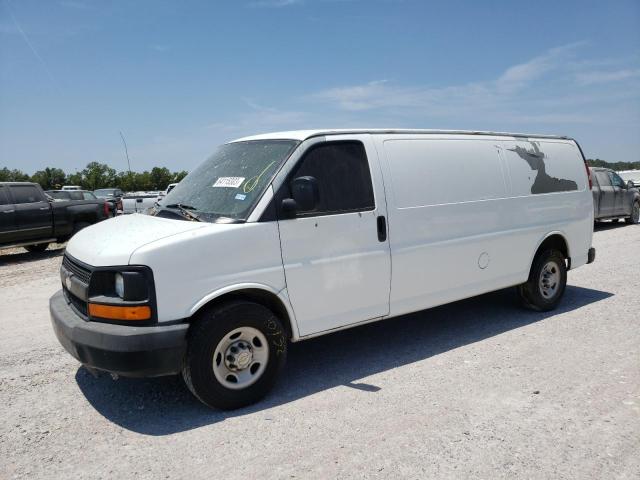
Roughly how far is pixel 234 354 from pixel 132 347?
2.49 feet

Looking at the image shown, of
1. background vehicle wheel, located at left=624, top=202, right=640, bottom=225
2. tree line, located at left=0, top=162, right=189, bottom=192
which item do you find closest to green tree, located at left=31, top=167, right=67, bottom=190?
tree line, located at left=0, top=162, right=189, bottom=192

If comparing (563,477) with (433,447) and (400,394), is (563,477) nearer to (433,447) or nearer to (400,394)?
(433,447)

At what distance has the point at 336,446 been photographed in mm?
3234

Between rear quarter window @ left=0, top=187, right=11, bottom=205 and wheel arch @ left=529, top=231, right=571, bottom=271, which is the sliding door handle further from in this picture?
rear quarter window @ left=0, top=187, right=11, bottom=205

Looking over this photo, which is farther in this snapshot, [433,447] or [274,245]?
[274,245]

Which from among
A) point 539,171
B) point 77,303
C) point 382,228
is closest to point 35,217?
point 77,303

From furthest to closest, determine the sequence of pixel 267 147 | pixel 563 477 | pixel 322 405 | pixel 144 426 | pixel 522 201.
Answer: pixel 522 201
pixel 267 147
pixel 322 405
pixel 144 426
pixel 563 477

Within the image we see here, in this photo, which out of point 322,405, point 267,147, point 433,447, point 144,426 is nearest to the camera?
point 433,447

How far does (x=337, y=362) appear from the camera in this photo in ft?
15.5

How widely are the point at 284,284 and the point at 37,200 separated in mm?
11556

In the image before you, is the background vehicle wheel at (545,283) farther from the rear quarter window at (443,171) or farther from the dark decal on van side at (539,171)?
the rear quarter window at (443,171)

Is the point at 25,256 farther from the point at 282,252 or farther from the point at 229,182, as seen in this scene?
the point at 282,252

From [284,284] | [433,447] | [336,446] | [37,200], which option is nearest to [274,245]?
[284,284]

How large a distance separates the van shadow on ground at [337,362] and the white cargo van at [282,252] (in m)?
0.29
